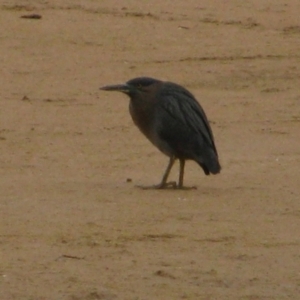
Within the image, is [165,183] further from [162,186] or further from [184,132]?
[184,132]

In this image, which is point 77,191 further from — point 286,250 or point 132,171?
point 286,250

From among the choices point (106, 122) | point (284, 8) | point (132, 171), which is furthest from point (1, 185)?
point (284, 8)

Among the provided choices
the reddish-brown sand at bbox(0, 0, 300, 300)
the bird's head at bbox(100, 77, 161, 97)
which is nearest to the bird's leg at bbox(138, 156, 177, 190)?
the reddish-brown sand at bbox(0, 0, 300, 300)

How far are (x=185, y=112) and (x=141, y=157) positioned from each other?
4.84ft

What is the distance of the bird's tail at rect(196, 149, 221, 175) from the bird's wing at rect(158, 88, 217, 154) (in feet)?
0.37

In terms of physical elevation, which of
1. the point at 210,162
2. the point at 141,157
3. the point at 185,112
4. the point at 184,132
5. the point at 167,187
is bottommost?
the point at 141,157

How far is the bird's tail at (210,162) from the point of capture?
10.9m

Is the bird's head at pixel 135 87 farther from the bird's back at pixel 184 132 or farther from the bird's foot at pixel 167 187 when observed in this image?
the bird's foot at pixel 167 187

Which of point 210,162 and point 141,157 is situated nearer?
point 210,162

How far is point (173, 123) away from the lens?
11.0 metres

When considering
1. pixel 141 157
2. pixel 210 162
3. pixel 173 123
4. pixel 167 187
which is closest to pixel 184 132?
pixel 173 123

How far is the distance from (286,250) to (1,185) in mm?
2717

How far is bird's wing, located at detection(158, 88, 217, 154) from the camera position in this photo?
11039 millimetres

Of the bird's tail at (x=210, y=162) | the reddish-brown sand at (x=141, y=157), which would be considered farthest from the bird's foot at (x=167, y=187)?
the bird's tail at (x=210, y=162)
